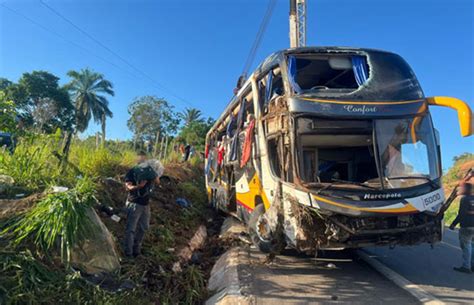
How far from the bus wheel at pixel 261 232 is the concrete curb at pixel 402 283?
2002mm

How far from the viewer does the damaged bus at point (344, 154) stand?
193 inches

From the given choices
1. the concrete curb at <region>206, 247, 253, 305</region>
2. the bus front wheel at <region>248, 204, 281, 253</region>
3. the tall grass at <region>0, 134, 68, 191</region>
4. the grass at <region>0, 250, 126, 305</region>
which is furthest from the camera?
the tall grass at <region>0, 134, 68, 191</region>

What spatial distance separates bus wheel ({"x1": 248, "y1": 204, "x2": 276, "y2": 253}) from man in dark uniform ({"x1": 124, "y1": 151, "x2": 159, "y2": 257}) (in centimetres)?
187

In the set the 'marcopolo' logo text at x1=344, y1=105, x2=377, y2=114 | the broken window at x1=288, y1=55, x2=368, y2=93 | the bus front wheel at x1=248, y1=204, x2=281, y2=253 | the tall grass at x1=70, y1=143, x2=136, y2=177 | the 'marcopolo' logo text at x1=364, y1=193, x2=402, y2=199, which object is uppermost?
the broken window at x1=288, y1=55, x2=368, y2=93

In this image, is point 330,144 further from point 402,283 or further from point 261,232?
point 402,283

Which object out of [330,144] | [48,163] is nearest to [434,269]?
[330,144]

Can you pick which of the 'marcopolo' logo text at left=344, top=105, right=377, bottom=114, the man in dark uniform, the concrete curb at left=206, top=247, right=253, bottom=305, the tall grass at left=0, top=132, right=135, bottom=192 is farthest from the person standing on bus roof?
the tall grass at left=0, top=132, right=135, bottom=192

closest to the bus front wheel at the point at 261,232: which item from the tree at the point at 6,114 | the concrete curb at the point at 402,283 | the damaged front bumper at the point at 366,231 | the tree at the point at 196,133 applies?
the damaged front bumper at the point at 366,231

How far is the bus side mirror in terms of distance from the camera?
5.17 m

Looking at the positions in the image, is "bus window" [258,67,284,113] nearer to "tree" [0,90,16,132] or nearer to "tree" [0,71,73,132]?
"tree" [0,90,16,132]

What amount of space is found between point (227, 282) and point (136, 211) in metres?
1.90

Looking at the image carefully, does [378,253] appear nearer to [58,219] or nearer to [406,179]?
[406,179]

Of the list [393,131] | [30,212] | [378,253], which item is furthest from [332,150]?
[30,212]

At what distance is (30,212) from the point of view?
4.58 meters
